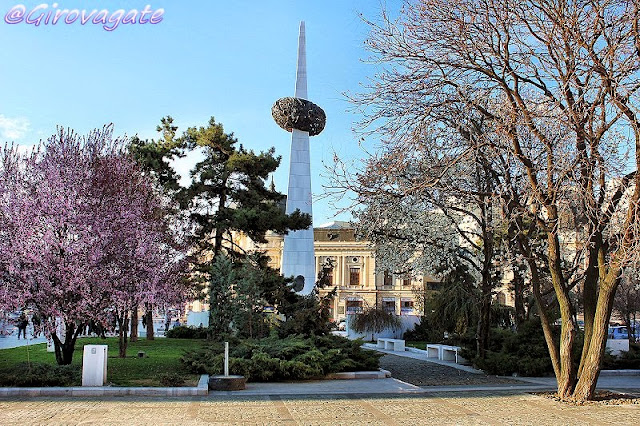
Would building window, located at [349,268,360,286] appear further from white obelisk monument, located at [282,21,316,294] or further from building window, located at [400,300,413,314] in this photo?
white obelisk monument, located at [282,21,316,294]

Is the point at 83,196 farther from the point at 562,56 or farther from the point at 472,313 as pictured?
the point at 472,313

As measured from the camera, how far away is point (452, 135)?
14.0m

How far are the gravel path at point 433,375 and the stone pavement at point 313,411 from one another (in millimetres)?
3036

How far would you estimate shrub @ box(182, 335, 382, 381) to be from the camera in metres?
14.5

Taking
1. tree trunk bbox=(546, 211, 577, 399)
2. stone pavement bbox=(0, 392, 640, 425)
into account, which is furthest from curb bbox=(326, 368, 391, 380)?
tree trunk bbox=(546, 211, 577, 399)

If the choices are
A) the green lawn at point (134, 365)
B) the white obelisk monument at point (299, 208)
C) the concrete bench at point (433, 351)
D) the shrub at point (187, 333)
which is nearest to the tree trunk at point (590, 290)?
the green lawn at point (134, 365)

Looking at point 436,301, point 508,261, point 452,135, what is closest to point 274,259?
point 436,301

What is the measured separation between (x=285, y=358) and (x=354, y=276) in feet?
216

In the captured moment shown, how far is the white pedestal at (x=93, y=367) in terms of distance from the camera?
1258 cm

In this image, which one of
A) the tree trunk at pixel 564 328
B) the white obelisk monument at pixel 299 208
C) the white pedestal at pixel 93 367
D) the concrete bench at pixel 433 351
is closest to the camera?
the tree trunk at pixel 564 328

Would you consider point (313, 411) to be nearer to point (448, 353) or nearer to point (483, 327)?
point (483, 327)

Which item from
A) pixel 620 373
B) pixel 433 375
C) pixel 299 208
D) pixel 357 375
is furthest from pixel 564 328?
pixel 299 208

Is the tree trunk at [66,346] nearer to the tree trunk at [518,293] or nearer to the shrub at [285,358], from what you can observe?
the shrub at [285,358]

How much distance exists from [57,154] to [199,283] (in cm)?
1380
